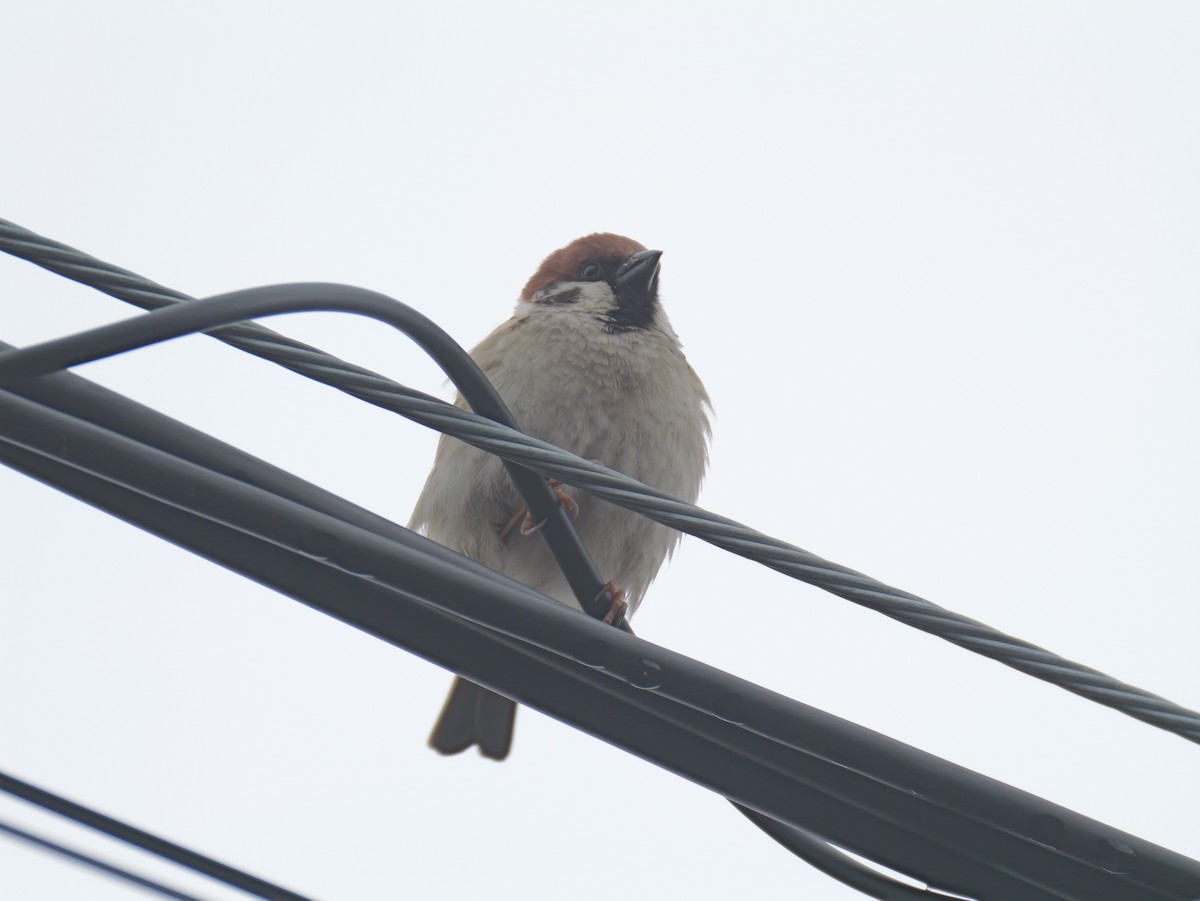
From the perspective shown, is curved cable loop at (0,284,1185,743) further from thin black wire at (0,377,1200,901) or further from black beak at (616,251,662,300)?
black beak at (616,251,662,300)

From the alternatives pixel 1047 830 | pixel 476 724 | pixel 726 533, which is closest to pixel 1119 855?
pixel 1047 830

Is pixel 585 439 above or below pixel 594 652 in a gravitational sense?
above

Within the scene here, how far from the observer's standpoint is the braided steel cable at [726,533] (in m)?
1.50

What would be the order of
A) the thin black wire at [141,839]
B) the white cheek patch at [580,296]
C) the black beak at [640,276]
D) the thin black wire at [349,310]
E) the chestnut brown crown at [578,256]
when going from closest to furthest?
the thin black wire at [349,310] → the thin black wire at [141,839] → the white cheek patch at [580,296] → the black beak at [640,276] → the chestnut brown crown at [578,256]

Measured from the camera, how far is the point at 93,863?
177cm

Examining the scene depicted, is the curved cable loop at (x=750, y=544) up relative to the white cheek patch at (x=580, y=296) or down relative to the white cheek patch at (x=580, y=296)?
A: down

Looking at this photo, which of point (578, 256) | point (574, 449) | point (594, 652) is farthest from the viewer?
point (578, 256)

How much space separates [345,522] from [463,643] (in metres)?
0.28

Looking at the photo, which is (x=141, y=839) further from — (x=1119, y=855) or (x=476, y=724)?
(x=476, y=724)

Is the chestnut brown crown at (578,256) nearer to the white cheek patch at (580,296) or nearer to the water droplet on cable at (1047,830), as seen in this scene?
the white cheek patch at (580,296)

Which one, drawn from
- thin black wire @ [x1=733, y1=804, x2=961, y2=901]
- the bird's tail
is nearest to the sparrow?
the bird's tail

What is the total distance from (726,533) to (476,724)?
2.36 meters

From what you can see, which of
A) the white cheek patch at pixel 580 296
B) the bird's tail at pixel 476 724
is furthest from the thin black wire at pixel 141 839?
the white cheek patch at pixel 580 296

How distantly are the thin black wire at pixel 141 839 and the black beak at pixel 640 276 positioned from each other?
2498 mm
